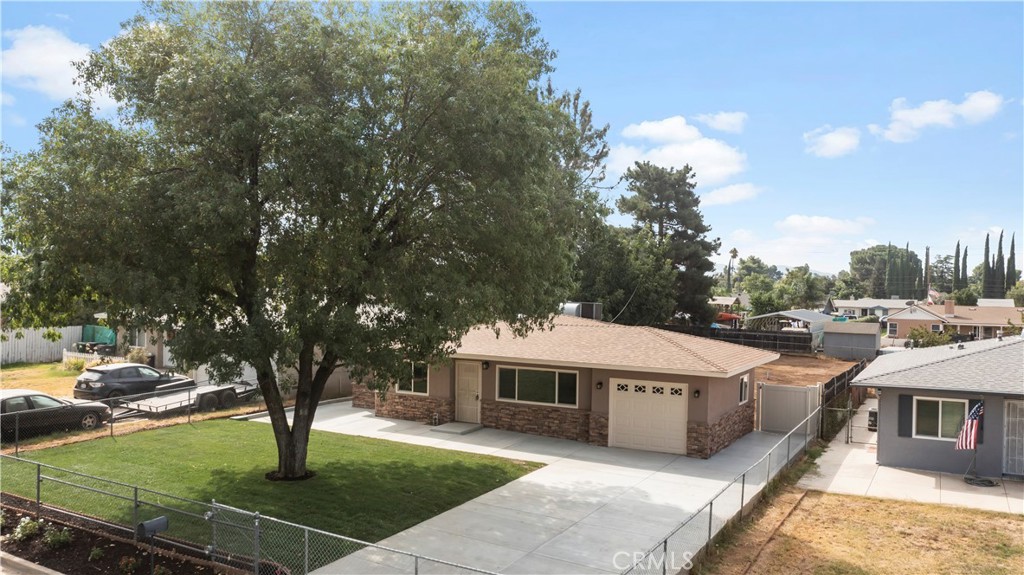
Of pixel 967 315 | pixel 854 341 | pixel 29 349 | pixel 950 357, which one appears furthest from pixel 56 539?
pixel 967 315

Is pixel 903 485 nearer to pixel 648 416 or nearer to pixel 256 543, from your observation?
pixel 648 416

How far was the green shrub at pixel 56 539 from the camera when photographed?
34.1 feet

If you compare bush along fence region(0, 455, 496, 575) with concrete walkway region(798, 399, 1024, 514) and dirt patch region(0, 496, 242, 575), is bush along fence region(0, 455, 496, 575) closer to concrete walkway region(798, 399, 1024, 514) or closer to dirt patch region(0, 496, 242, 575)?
dirt patch region(0, 496, 242, 575)

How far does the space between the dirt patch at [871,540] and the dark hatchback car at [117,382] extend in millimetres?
20551

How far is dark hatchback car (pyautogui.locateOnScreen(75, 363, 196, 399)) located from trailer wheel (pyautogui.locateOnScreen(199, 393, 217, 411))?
2429 mm

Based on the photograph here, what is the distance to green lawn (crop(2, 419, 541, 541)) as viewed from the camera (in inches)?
477

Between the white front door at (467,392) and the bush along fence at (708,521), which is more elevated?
the white front door at (467,392)

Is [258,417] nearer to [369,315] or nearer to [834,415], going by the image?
[369,315]

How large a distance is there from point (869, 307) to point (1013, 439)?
78574mm

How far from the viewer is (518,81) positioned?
1273cm

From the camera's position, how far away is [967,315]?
63.7 meters

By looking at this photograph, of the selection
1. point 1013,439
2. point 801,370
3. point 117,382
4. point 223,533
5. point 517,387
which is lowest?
point 801,370

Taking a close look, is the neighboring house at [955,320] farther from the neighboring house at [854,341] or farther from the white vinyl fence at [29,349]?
the white vinyl fence at [29,349]

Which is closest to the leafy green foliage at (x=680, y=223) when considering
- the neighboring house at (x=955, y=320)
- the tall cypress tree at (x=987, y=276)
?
the neighboring house at (x=955, y=320)
